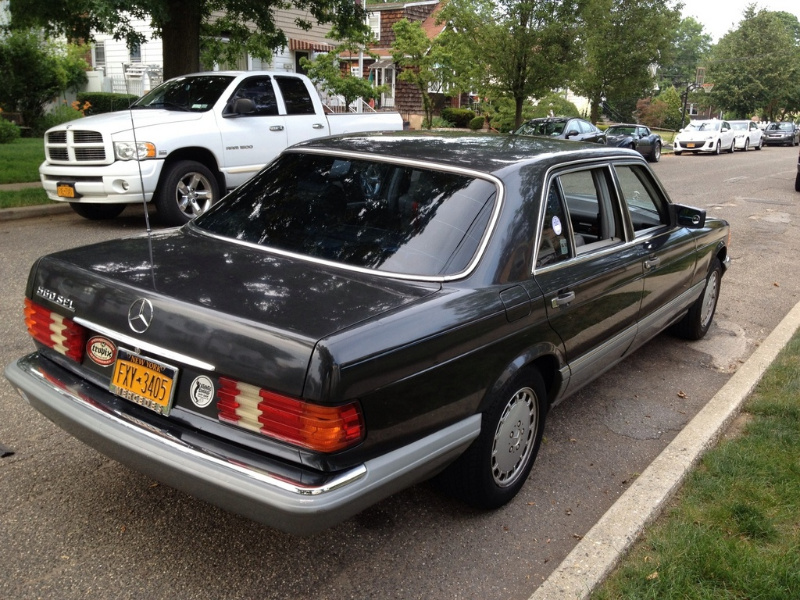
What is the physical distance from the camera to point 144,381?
279cm

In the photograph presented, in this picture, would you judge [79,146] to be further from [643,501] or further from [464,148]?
[643,501]

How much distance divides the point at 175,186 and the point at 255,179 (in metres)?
5.40

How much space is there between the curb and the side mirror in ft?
3.51

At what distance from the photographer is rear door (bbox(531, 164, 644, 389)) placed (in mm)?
3598

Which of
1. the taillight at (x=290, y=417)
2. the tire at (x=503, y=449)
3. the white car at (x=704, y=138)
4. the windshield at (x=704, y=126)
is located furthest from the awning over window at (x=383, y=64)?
the taillight at (x=290, y=417)

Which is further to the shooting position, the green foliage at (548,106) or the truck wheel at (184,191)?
the green foliage at (548,106)

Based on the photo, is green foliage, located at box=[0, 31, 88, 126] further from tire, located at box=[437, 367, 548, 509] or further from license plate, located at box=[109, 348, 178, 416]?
tire, located at box=[437, 367, 548, 509]

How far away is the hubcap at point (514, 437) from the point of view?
334cm

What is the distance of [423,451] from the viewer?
9.15 feet

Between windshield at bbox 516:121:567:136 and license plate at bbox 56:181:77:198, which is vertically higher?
windshield at bbox 516:121:567:136

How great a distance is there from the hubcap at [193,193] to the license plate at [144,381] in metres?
6.65

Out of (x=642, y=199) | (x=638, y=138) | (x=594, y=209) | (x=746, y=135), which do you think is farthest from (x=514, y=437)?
(x=746, y=135)

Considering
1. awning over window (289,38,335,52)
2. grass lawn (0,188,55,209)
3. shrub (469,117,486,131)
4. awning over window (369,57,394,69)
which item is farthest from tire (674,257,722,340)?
awning over window (369,57,394,69)

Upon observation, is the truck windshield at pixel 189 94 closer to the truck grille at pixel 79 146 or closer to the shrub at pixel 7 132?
the truck grille at pixel 79 146
